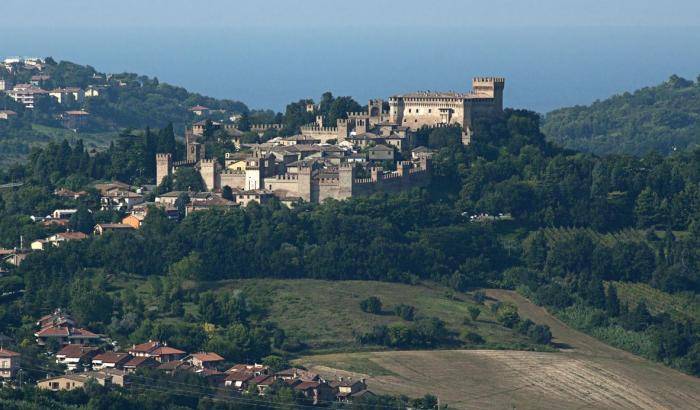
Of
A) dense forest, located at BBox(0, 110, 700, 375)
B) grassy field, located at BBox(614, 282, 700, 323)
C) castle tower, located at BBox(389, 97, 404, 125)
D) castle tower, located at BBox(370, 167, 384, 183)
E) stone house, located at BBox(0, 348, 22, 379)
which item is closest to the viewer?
stone house, located at BBox(0, 348, 22, 379)

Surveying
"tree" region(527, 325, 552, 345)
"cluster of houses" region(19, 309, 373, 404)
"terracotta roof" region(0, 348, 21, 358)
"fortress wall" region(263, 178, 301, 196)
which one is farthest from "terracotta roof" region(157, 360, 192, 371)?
"fortress wall" region(263, 178, 301, 196)

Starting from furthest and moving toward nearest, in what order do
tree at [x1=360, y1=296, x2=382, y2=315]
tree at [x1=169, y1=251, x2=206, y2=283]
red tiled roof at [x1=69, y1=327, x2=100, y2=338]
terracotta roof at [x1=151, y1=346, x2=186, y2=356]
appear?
1. tree at [x1=169, y1=251, x2=206, y2=283]
2. tree at [x1=360, y1=296, x2=382, y2=315]
3. red tiled roof at [x1=69, y1=327, x2=100, y2=338]
4. terracotta roof at [x1=151, y1=346, x2=186, y2=356]

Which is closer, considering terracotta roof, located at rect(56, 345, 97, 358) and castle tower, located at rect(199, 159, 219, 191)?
terracotta roof, located at rect(56, 345, 97, 358)

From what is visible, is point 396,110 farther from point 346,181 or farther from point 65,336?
point 65,336

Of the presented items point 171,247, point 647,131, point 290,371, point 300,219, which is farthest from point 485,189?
point 647,131

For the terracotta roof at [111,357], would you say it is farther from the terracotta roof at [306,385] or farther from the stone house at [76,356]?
the terracotta roof at [306,385]

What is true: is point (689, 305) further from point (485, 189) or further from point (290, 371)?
point (290, 371)

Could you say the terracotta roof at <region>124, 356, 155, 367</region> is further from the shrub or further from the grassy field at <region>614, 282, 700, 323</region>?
the grassy field at <region>614, 282, 700, 323</region>
